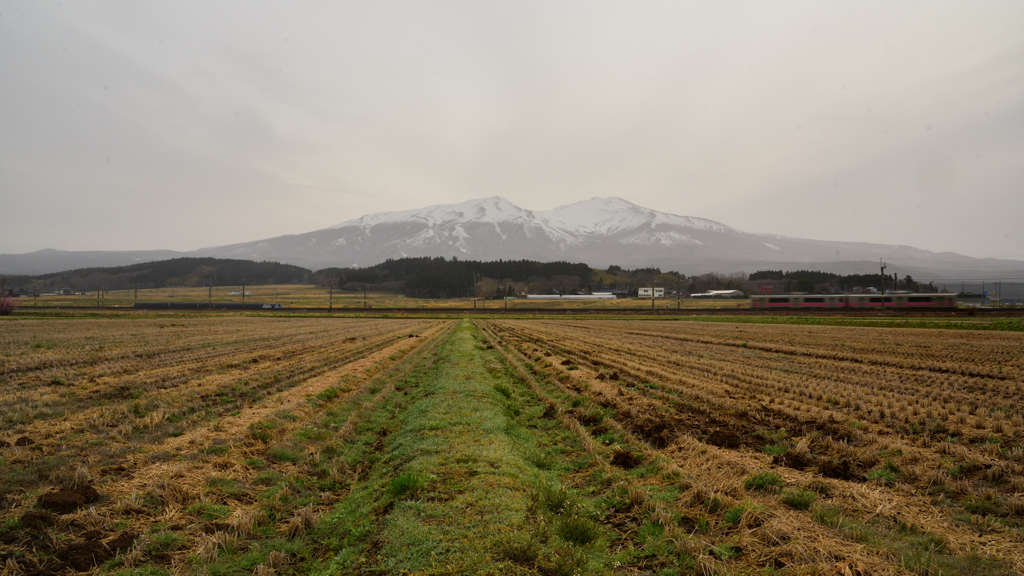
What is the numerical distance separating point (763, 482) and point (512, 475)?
422 cm

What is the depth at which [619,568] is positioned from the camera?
5.37 m

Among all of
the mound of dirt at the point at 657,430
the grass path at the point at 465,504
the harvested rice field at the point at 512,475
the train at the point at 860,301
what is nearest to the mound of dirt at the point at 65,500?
the harvested rice field at the point at 512,475

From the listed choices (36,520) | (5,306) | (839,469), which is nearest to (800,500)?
(839,469)

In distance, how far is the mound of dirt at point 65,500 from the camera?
627 cm

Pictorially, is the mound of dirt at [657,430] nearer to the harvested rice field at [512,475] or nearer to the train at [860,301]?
the harvested rice field at [512,475]

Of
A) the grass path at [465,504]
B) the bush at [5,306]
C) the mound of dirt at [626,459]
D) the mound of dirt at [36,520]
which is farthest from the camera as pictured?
the bush at [5,306]

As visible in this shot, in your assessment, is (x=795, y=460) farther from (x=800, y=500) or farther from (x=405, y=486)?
(x=405, y=486)

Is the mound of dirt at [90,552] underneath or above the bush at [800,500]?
underneath

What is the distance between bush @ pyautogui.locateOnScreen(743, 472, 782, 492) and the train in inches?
3651

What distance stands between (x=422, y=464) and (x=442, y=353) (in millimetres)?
19159

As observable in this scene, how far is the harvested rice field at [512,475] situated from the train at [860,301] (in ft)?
268

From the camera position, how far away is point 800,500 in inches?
260

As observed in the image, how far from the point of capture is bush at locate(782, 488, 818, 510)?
659 centimetres

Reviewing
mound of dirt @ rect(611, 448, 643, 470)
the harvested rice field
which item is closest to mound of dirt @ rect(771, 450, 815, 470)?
the harvested rice field
